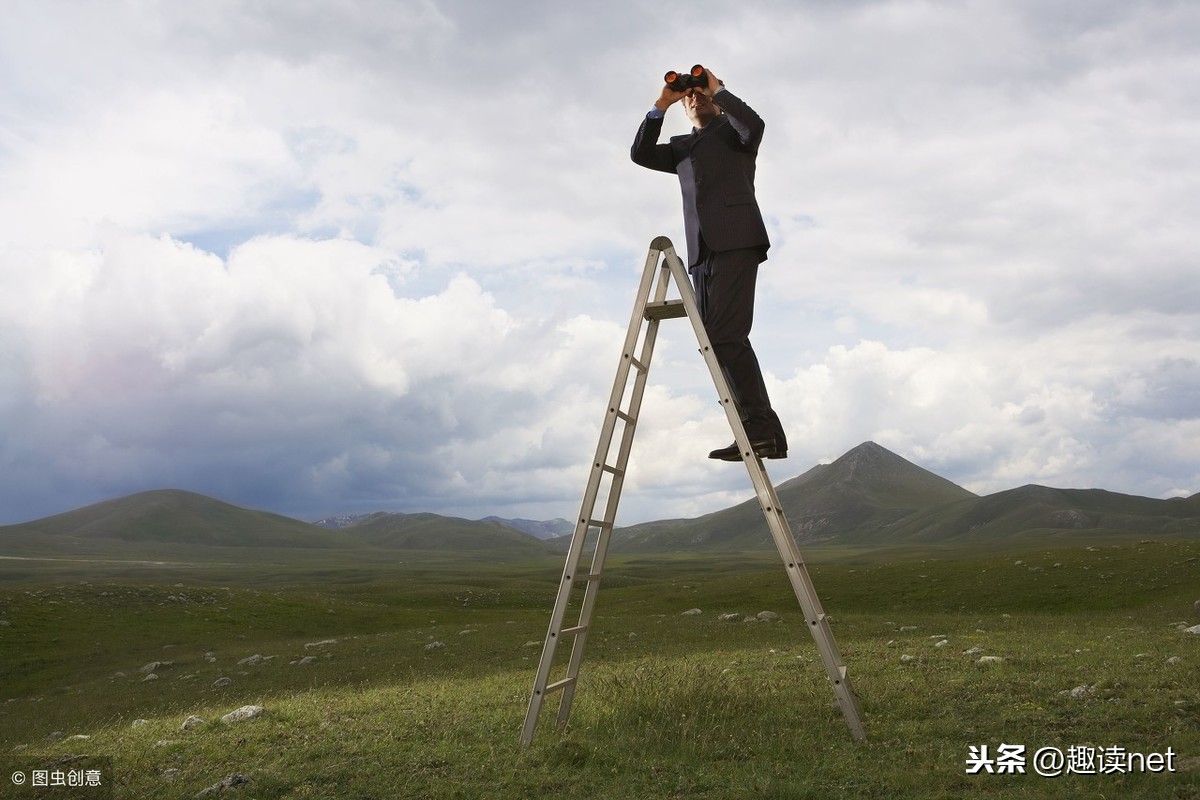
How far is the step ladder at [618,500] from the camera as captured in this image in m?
7.41

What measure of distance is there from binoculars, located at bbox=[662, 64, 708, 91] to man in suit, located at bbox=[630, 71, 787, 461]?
0.09 metres

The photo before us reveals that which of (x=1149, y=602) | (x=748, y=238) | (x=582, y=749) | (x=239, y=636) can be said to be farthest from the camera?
(x=239, y=636)

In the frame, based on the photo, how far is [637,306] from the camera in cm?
864

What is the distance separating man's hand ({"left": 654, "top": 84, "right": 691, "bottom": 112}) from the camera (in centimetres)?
805

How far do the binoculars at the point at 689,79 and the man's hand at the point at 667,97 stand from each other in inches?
3.4

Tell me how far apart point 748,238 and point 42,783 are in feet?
28.0

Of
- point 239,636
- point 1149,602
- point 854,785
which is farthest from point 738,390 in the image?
point 239,636

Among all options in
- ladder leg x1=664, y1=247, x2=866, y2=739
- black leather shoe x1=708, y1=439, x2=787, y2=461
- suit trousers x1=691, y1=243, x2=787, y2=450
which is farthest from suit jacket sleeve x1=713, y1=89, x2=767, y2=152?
black leather shoe x1=708, y1=439, x2=787, y2=461

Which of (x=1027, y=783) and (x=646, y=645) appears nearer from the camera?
(x=1027, y=783)

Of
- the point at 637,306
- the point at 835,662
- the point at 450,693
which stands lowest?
the point at 450,693

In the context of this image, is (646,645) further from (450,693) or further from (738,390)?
(738,390)

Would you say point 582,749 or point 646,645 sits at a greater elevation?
point 582,749

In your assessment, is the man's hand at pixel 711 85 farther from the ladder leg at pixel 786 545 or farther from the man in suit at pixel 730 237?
the ladder leg at pixel 786 545

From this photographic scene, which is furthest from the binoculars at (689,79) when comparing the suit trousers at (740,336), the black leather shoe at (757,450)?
the black leather shoe at (757,450)
